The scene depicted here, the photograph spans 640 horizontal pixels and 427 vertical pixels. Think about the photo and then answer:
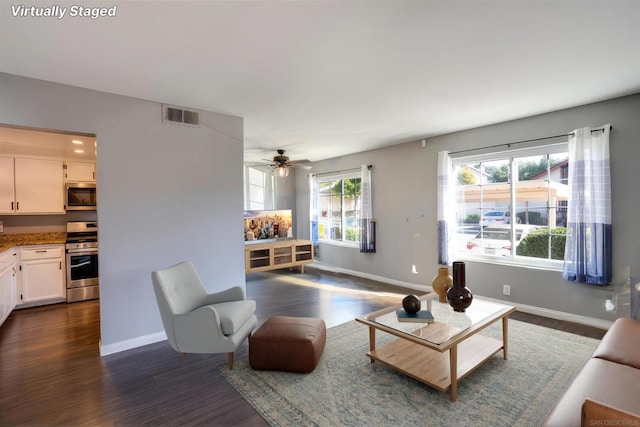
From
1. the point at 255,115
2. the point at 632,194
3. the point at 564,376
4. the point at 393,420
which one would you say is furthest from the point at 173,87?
the point at 632,194

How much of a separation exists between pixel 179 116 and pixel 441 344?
335cm

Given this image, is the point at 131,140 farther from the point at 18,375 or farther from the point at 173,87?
the point at 18,375

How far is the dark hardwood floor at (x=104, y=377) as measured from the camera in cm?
200

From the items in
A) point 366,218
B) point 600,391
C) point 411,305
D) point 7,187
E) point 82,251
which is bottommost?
point 600,391

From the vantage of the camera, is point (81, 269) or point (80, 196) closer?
point (81, 269)

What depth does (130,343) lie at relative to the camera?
303 cm

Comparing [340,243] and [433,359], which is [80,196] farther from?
[433,359]

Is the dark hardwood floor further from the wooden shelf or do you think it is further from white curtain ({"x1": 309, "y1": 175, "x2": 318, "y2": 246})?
white curtain ({"x1": 309, "y1": 175, "x2": 318, "y2": 246})

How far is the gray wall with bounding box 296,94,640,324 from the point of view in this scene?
3.19 meters

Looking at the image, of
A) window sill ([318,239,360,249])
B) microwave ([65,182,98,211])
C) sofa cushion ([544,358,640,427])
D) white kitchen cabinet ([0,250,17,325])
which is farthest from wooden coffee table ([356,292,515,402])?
microwave ([65,182,98,211])

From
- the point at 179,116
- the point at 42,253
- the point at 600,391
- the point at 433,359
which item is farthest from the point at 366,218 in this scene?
the point at 42,253

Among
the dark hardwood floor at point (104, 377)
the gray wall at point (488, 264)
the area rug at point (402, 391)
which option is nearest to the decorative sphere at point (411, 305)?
the area rug at point (402, 391)

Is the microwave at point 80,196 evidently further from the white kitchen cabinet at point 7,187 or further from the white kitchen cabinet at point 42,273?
the white kitchen cabinet at point 42,273

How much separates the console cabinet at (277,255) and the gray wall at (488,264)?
2.06 ft
